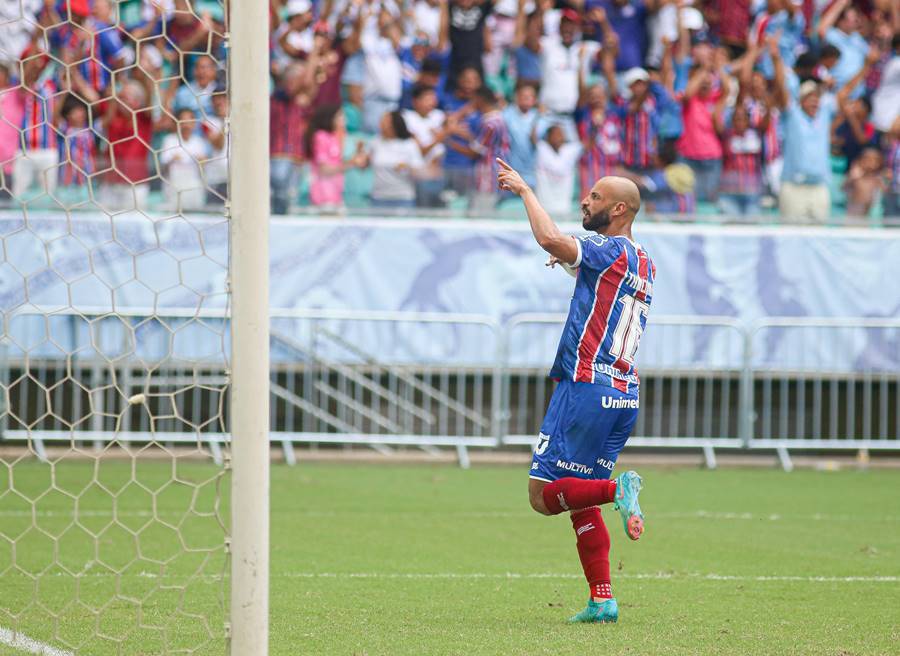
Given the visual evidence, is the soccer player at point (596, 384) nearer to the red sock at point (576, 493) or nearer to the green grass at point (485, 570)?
the red sock at point (576, 493)

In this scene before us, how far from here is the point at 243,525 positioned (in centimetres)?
448

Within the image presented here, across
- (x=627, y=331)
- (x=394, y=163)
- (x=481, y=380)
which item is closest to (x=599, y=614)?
(x=627, y=331)

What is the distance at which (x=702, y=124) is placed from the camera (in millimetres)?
16484

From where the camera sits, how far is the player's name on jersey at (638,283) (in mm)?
6172

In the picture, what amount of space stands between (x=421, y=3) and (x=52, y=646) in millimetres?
13396

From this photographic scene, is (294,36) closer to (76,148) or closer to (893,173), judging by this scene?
(76,148)

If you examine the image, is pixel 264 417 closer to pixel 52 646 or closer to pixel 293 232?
pixel 52 646

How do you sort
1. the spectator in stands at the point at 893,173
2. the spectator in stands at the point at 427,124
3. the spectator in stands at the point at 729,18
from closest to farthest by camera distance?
the spectator in stands at the point at 893,173
the spectator in stands at the point at 427,124
the spectator in stands at the point at 729,18

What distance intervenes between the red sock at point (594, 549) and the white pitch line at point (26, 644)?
229cm

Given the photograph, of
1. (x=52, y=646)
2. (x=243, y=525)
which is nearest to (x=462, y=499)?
(x=52, y=646)

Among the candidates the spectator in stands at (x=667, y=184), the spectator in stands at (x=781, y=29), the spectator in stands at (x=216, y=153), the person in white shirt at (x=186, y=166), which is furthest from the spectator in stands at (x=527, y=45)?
the person in white shirt at (x=186, y=166)

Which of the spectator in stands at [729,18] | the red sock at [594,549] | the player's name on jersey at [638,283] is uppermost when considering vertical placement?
the spectator in stands at [729,18]

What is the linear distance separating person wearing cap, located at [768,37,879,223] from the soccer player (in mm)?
9658

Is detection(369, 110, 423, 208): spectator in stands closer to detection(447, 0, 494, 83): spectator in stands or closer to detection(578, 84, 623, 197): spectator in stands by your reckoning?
detection(447, 0, 494, 83): spectator in stands
